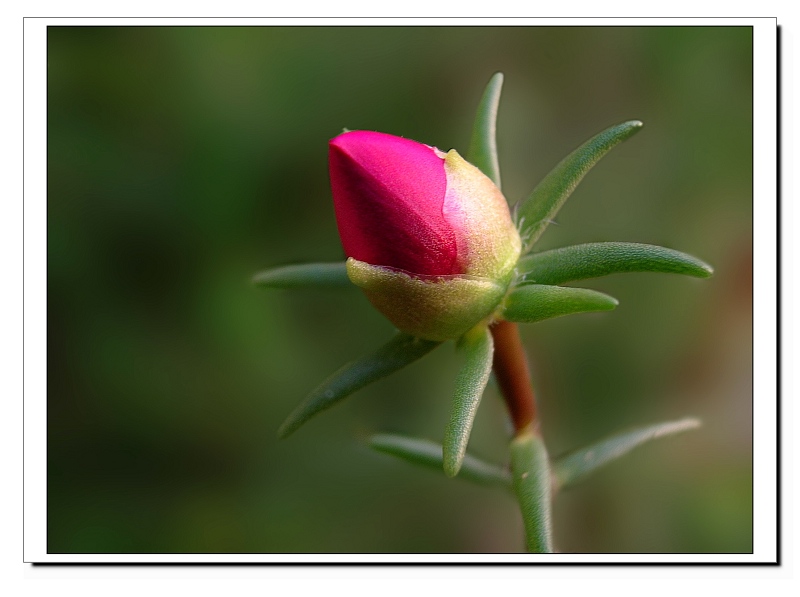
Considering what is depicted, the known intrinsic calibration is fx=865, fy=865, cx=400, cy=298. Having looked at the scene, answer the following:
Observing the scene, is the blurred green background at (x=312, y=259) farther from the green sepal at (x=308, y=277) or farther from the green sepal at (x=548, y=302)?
the green sepal at (x=548, y=302)

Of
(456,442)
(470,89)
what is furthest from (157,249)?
(456,442)

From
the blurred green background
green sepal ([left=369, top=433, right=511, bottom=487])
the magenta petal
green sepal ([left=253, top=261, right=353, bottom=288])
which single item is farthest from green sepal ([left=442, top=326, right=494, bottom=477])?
the blurred green background

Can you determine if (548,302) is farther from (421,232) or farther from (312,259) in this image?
(312,259)

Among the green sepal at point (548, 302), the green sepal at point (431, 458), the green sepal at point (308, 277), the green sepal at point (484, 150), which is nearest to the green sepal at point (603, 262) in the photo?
the green sepal at point (548, 302)

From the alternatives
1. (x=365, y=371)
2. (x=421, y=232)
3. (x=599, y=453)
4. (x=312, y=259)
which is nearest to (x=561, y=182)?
(x=421, y=232)

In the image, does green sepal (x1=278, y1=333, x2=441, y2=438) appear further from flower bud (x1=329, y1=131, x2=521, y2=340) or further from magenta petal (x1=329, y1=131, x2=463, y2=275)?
magenta petal (x1=329, y1=131, x2=463, y2=275)
